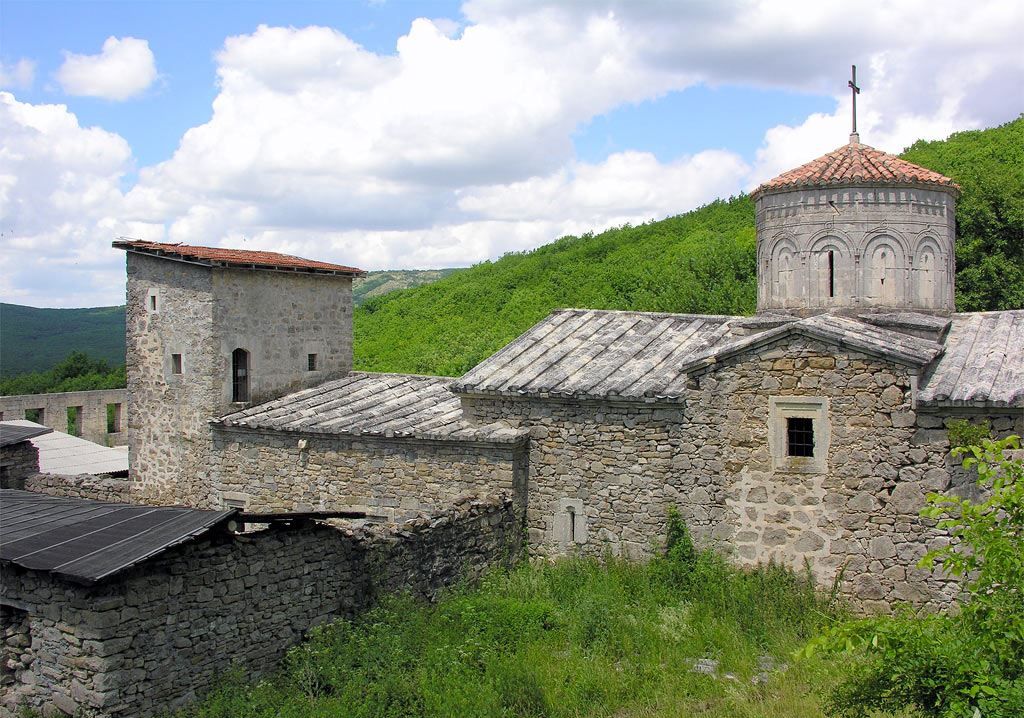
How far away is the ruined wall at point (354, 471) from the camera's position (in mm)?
11625

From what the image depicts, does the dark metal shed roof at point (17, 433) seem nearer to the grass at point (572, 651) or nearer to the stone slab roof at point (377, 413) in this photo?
the stone slab roof at point (377, 413)

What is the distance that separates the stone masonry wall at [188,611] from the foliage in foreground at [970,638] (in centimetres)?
508

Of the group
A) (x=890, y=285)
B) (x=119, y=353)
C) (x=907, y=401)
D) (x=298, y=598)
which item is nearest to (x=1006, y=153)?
(x=890, y=285)

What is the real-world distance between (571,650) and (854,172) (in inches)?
278

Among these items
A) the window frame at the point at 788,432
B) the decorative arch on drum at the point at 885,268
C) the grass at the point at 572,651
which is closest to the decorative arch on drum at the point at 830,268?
the decorative arch on drum at the point at 885,268

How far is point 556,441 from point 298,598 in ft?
13.7

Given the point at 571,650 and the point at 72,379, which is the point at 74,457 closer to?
the point at 571,650

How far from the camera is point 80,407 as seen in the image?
93.6 ft

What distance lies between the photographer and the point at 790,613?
9.39m

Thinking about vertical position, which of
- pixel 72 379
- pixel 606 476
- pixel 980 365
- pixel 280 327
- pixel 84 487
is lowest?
pixel 84 487

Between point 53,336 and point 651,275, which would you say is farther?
point 53,336

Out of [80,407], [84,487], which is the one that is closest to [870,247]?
[84,487]

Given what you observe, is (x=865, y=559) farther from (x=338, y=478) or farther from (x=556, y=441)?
(x=338, y=478)

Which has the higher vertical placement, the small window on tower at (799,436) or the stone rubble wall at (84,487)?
the small window on tower at (799,436)
